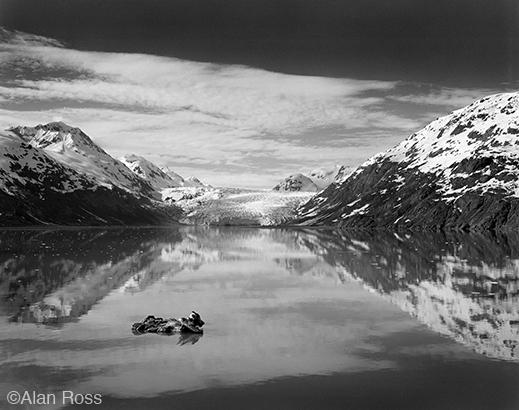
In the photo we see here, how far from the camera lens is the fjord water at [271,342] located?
1595 centimetres

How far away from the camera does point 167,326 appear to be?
2416cm

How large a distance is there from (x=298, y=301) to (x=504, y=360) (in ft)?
49.8

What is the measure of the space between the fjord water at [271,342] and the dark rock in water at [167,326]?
644 millimetres

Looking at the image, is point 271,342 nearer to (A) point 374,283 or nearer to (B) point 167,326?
(B) point 167,326

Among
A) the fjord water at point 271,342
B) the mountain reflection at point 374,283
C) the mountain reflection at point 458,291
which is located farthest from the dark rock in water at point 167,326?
the mountain reflection at point 458,291

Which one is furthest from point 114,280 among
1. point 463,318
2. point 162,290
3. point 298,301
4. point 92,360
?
point 463,318

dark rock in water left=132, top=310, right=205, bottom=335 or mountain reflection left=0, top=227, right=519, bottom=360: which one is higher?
mountain reflection left=0, top=227, right=519, bottom=360

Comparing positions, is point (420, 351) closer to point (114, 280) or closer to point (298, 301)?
point (298, 301)

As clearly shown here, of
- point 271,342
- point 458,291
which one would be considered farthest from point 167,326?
point 458,291

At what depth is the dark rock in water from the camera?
2389cm

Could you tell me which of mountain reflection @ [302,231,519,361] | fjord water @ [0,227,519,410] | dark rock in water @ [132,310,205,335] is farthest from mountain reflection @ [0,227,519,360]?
dark rock in water @ [132,310,205,335]

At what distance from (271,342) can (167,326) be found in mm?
5261

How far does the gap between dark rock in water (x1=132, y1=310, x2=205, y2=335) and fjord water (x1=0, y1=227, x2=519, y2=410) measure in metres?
0.64

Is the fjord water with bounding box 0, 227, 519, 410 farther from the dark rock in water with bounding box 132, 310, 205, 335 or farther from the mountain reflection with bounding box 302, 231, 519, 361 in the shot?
the dark rock in water with bounding box 132, 310, 205, 335
